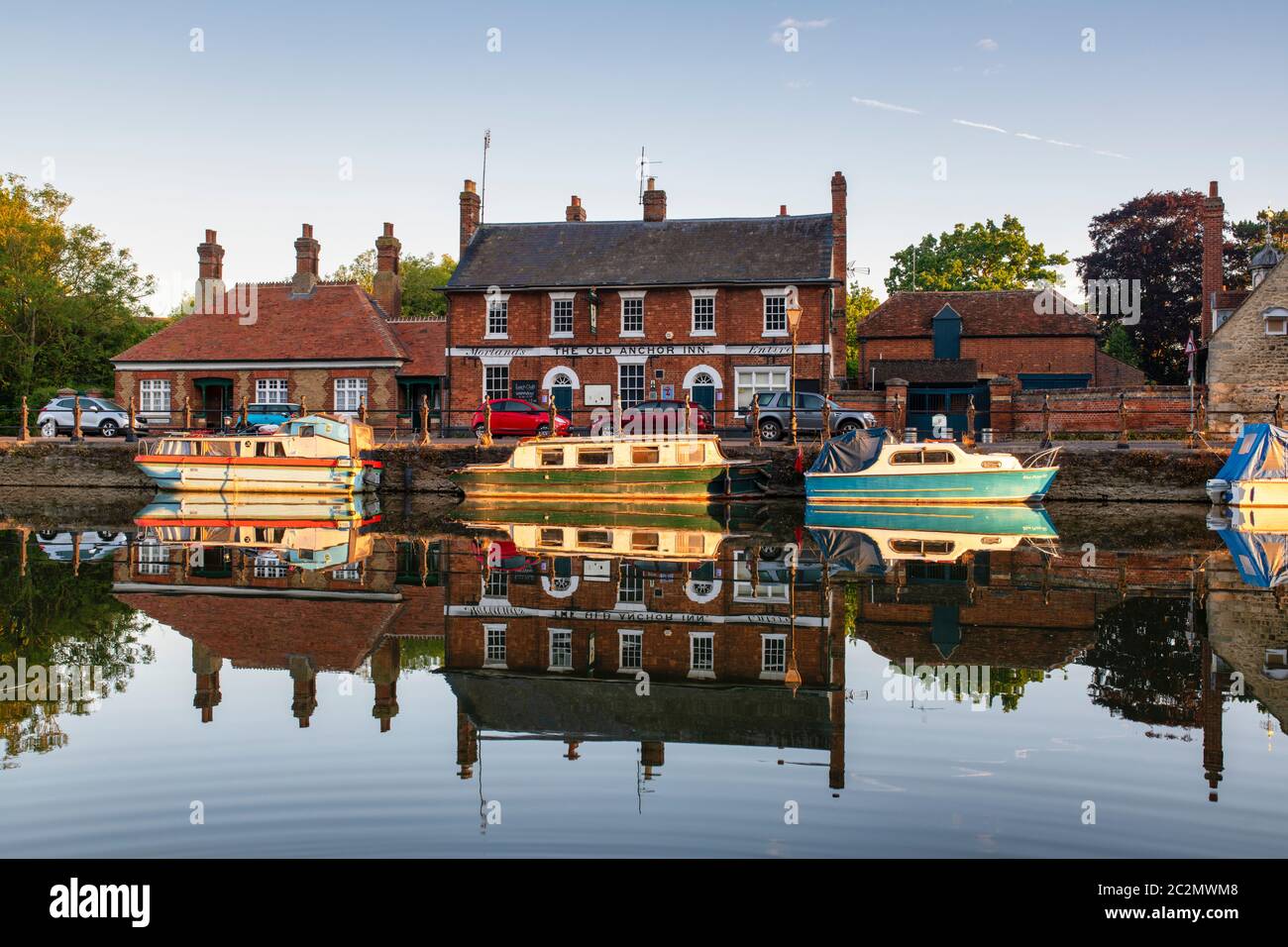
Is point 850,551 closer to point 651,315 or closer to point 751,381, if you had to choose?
point 751,381

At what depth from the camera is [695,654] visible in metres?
9.88

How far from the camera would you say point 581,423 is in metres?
41.4

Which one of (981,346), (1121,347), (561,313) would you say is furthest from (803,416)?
(1121,347)

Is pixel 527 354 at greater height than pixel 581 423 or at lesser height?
greater

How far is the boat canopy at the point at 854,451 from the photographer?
2769cm

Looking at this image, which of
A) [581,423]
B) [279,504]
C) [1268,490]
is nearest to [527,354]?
[581,423]

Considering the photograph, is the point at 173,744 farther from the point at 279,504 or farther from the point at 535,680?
the point at 279,504

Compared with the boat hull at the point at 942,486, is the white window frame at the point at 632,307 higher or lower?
higher

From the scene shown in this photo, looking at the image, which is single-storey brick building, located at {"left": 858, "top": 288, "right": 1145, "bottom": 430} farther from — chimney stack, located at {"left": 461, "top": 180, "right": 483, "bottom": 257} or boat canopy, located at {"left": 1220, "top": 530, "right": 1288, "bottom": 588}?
boat canopy, located at {"left": 1220, "top": 530, "right": 1288, "bottom": 588}

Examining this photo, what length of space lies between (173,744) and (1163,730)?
687cm

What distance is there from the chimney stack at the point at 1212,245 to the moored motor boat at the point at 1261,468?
21.0 metres

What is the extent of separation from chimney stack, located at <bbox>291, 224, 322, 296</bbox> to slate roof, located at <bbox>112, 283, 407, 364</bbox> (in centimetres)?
71

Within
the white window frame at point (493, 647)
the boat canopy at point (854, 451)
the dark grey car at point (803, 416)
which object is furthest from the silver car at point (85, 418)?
the white window frame at point (493, 647)

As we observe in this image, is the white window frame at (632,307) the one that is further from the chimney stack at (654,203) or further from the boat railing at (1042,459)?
the boat railing at (1042,459)
